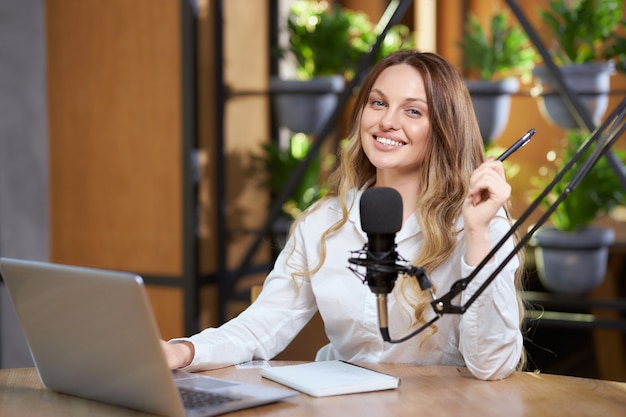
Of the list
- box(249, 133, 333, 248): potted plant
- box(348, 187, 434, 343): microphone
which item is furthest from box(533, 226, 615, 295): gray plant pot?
box(348, 187, 434, 343): microphone

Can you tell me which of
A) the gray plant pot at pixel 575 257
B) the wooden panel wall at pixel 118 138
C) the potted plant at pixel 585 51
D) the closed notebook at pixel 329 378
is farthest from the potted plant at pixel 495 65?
the closed notebook at pixel 329 378

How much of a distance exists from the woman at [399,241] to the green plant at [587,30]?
55.0 inches

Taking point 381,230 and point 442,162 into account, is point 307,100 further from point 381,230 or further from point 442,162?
point 381,230

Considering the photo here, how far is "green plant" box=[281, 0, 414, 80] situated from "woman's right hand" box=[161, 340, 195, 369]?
215 centimetres

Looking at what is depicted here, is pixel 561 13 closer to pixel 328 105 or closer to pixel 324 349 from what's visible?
pixel 328 105

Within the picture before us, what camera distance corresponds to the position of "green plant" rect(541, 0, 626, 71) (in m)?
3.22

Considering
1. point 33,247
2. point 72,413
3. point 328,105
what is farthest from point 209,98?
point 72,413

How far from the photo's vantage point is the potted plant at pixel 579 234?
330 centimetres

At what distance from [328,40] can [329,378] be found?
235 centimetres

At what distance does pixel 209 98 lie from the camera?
393 cm

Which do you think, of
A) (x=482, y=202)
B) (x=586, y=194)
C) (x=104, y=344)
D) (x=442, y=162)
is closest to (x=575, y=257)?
(x=586, y=194)

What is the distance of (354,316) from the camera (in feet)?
6.63

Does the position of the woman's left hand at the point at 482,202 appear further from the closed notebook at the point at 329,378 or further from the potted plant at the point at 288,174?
the potted plant at the point at 288,174

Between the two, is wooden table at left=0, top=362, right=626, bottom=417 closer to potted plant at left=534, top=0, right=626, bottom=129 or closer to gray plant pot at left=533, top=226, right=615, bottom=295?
gray plant pot at left=533, top=226, right=615, bottom=295
